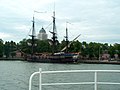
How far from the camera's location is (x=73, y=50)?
151 m

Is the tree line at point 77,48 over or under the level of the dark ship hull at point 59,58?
over

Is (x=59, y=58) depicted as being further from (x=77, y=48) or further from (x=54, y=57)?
(x=77, y=48)

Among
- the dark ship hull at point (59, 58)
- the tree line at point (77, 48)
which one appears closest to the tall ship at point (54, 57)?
the dark ship hull at point (59, 58)

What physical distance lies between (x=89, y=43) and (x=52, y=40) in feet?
159

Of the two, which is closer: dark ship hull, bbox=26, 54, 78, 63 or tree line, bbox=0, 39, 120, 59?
dark ship hull, bbox=26, 54, 78, 63

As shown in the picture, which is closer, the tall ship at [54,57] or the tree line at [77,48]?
the tall ship at [54,57]

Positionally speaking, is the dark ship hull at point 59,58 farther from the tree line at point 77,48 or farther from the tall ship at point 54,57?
the tree line at point 77,48

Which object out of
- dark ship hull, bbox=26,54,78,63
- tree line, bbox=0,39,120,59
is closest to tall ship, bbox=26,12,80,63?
dark ship hull, bbox=26,54,78,63

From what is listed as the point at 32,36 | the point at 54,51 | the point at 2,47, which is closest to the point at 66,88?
the point at 54,51

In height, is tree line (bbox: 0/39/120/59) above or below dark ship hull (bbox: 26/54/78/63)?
above

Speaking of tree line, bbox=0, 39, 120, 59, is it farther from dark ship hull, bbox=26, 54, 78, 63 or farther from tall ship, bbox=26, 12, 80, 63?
dark ship hull, bbox=26, 54, 78, 63

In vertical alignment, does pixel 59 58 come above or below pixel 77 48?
below

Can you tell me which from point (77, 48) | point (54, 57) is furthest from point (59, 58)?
point (77, 48)

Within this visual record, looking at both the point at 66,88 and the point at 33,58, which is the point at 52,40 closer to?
the point at 33,58
